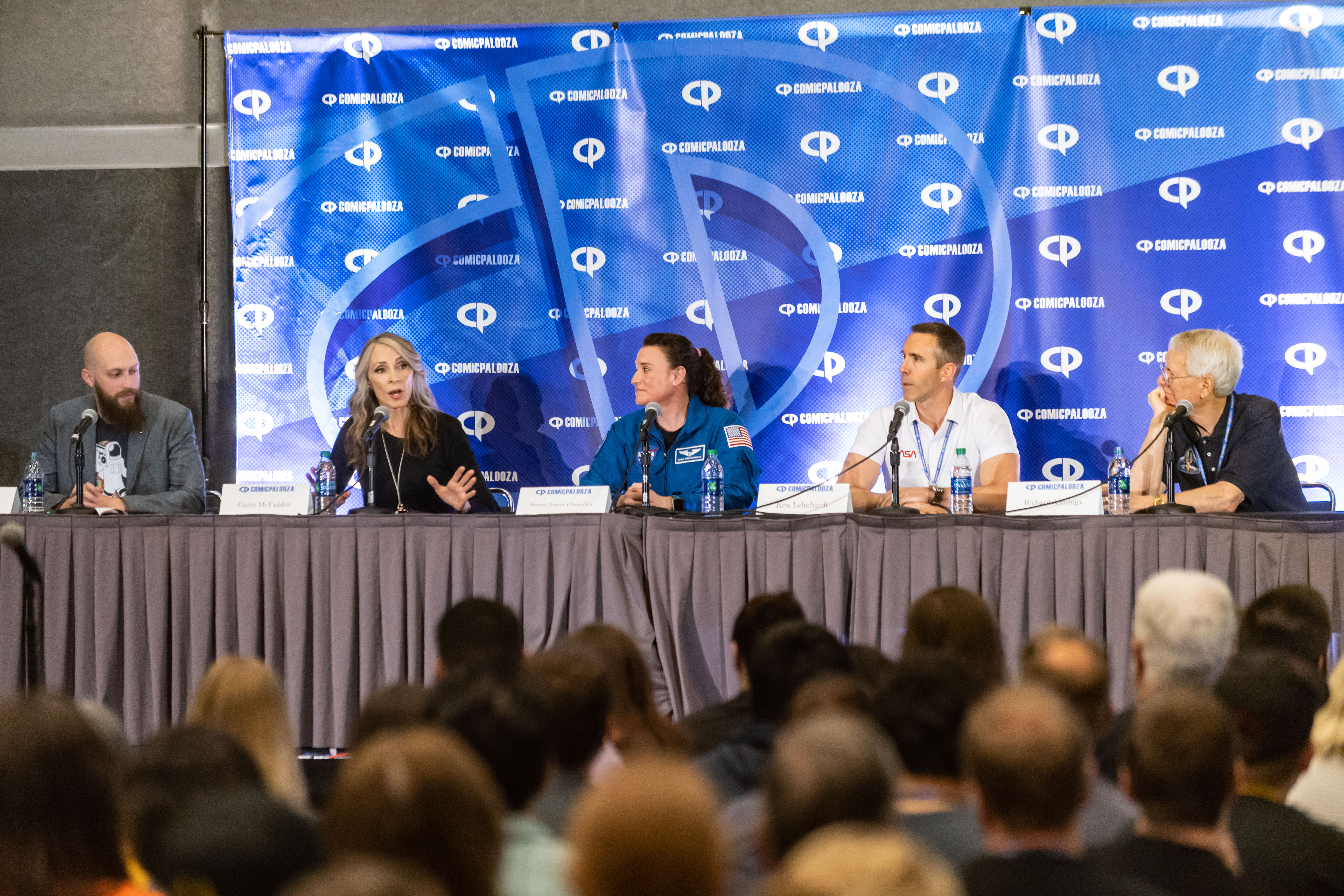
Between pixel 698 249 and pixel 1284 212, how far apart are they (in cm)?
251

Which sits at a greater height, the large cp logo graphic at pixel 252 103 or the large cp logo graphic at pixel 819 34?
the large cp logo graphic at pixel 819 34

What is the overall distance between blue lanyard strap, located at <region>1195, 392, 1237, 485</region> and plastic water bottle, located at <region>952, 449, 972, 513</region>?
86 centimetres

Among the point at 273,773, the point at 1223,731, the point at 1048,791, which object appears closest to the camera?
the point at 1048,791

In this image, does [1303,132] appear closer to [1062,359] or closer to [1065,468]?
[1062,359]

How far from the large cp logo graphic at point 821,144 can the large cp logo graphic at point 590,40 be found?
98cm

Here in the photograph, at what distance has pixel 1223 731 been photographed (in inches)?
62.3

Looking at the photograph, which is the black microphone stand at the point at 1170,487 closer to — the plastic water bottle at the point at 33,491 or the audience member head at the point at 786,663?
the audience member head at the point at 786,663

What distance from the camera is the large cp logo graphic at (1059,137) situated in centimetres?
563

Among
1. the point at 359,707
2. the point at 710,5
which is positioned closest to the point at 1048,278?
the point at 710,5

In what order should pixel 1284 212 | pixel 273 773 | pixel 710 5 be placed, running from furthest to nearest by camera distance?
pixel 710 5 < pixel 1284 212 < pixel 273 773

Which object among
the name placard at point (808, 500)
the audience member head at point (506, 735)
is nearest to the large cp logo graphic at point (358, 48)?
the name placard at point (808, 500)

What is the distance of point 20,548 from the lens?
3.12 meters

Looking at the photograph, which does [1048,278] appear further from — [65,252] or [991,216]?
[65,252]

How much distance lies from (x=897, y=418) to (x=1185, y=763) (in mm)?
2710
